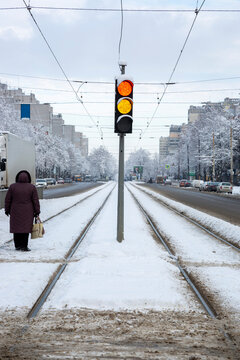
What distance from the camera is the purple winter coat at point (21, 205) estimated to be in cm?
823

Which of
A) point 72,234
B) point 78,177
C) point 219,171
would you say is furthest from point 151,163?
point 72,234

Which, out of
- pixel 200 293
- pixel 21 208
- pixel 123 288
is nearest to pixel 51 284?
pixel 123 288

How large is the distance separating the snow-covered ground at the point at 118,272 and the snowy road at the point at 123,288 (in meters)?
0.01

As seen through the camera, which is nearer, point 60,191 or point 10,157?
point 10,157

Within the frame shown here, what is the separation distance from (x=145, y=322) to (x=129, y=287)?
4.19 feet

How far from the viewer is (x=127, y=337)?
12.6 ft

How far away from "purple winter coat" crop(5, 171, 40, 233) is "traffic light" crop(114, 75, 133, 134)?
2.32 m

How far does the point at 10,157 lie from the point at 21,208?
13.0m

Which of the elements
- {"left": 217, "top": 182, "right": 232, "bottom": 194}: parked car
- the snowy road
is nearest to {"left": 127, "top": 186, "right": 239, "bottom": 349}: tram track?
the snowy road

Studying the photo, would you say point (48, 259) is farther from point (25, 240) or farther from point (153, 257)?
point (153, 257)

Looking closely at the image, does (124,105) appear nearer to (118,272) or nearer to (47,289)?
(118,272)

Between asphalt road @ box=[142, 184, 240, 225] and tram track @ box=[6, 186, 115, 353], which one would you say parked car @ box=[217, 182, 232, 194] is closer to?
asphalt road @ box=[142, 184, 240, 225]

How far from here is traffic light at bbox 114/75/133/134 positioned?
886cm

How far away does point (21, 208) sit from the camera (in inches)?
325
